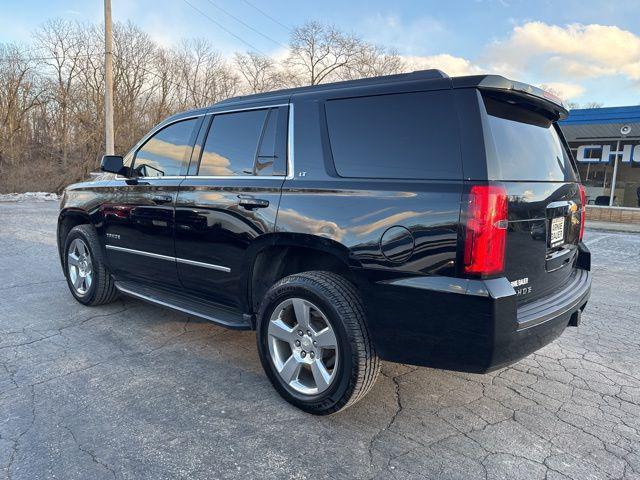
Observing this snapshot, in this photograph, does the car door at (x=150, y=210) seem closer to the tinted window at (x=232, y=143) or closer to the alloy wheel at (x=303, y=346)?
the tinted window at (x=232, y=143)

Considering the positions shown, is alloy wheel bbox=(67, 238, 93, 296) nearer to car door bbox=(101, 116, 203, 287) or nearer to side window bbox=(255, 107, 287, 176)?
car door bbox=(101, 116, 203, 287)

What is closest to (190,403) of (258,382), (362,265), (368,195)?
(258,382)

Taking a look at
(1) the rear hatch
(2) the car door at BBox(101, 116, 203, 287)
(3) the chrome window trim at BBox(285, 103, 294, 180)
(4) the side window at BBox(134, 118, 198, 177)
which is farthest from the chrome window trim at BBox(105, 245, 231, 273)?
(1) the rear hatch

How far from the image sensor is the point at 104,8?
15.6 meters

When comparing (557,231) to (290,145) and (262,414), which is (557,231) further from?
(262,414)

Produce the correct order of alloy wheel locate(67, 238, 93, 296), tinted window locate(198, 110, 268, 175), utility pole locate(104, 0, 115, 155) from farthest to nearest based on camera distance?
utility pole locate(104, 0, 115, 155)
alloy wheel locate(67, 238, 93, 296)
tinted window locate(198, 110, 268, 175)

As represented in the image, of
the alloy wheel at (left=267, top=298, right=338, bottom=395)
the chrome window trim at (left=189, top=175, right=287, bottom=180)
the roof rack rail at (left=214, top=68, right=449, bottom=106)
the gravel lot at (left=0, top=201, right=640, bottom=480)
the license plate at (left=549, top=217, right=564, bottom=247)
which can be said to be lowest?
Result: the gravel lot at (left=0, top=201, right=640, bottom=480)

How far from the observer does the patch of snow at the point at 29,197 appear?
19.6 m

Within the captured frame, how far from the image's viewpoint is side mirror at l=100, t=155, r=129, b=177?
165 inches

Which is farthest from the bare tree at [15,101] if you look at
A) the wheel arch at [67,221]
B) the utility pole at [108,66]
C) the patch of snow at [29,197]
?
the wheel arch at [67,221]

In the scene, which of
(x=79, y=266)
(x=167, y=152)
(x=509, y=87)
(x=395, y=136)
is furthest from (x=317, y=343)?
(x=79, y=266)

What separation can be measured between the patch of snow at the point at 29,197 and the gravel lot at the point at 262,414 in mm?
18264

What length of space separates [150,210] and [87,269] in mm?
1432

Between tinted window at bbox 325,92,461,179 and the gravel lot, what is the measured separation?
1490 mm
